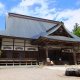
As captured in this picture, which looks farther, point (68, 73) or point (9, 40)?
point (9, 40)

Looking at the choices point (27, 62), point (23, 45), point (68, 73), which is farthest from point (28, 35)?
point (68, 73)

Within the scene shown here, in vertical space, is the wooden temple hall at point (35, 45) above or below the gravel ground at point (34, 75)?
above

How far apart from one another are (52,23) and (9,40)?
424 inches

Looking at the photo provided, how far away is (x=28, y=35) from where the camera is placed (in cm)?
3472

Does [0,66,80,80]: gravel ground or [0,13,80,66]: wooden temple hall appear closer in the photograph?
[0,66,80,80]: gravel ground

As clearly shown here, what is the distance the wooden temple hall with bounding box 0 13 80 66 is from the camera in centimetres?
3216

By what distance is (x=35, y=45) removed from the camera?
34500 millimetres

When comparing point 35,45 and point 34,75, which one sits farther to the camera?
point 35,45

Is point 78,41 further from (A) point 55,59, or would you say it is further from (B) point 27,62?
(B) point 27,62

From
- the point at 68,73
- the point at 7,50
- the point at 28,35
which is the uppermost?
the point at 28,35

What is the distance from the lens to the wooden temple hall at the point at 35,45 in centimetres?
3216

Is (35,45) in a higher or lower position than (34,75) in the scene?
higher

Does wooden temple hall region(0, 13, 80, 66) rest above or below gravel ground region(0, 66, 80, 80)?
above

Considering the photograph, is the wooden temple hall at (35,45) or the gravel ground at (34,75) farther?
the wooden temple hall at (35,45)
